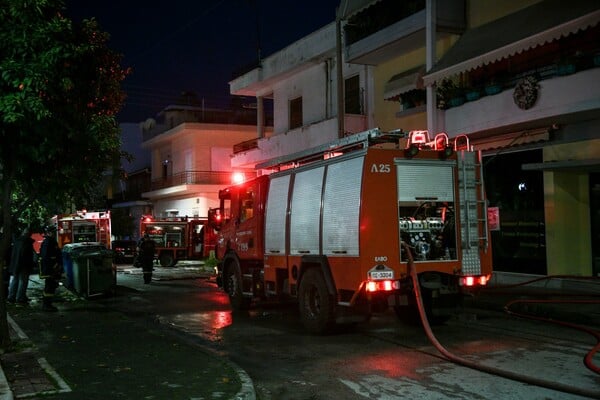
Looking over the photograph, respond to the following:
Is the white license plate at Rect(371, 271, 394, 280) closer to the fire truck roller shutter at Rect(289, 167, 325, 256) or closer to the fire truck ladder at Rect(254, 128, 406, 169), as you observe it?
the fire truck roller shutter at Rect(289, 167, 325, 256)

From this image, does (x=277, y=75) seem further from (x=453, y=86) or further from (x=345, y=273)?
(x=345, y=273)

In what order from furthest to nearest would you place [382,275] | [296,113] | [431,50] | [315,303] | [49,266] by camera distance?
[296,113] → [431,50] → [49,266] → [315,303] → [382,275]

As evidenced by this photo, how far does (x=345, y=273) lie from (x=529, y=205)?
8.33 metres

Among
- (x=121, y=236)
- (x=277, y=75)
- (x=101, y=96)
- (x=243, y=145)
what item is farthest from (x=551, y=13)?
(x=121, y=236)

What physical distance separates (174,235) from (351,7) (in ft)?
55.2

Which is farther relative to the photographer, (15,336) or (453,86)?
(453,86)

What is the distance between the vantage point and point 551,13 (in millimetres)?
13727

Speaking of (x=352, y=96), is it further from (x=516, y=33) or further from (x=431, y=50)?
(x=516, y=33)

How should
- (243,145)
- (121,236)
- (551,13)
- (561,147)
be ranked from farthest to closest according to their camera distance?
(121,236), (243,145), (561,147), (551,13)

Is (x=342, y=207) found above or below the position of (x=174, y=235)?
above

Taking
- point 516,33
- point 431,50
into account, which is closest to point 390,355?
point 516,33

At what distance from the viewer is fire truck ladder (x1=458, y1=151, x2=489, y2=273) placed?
33.4 feet

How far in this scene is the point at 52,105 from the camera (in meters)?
8.05

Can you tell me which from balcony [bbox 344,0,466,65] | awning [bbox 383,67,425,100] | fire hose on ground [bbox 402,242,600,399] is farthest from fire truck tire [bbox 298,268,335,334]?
balcony [bbox 344,0,466,65]
